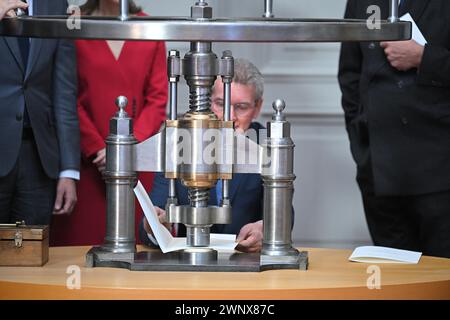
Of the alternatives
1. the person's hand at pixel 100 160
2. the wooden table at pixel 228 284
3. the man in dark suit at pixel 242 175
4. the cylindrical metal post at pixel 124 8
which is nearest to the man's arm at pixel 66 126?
the person's hand at pixel 100 160

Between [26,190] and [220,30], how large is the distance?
1655 millimetres

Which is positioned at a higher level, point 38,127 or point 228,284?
point 38,127

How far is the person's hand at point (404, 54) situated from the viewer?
3.27 meters

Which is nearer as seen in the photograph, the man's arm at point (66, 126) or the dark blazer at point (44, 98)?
the dark blazer at point (44, 98)

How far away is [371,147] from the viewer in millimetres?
3459

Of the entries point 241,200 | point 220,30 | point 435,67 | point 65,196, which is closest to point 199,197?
point 220,30

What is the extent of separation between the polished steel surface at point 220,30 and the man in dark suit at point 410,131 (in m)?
1.36

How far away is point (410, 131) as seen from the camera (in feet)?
11.1

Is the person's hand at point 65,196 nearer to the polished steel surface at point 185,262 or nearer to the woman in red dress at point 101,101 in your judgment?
the woman in red dress at point 101,101

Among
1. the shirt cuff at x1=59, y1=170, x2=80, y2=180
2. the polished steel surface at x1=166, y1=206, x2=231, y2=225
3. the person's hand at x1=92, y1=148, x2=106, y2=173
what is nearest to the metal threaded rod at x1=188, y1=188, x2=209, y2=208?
the polished steel surface at x1=166, y1=206, x2=231, y2=225

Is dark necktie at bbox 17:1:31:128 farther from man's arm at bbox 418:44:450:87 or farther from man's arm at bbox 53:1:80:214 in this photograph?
man's arm at bbox 418:44:450:87

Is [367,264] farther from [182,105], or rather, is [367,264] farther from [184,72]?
[182,105]

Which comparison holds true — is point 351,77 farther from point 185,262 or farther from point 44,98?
point 185,262

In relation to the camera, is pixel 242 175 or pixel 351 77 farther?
pixel 351 77
